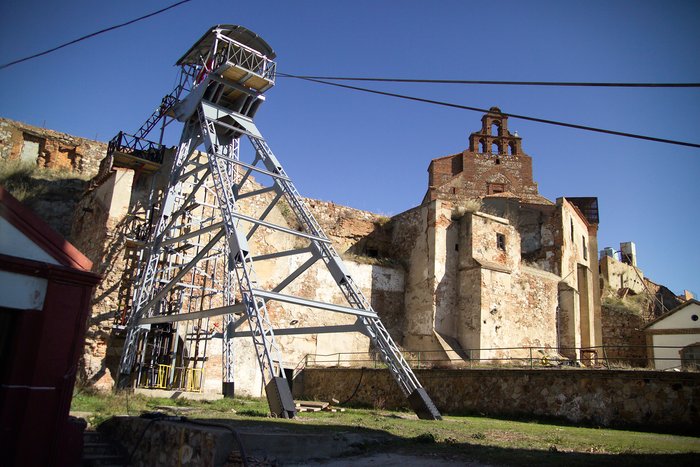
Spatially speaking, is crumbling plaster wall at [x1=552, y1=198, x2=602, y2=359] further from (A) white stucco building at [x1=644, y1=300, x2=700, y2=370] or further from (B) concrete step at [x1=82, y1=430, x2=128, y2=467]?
(B) concrete step at [x1=82, y1=430, x2=128, y2=467]

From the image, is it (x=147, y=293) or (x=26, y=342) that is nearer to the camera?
(x=26, y=342)

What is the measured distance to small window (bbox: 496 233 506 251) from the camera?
24766 millimetres

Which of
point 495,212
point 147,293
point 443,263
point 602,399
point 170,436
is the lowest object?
point 170,436

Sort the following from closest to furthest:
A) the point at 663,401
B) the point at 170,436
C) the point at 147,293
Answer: the point at 170,436 → the point at 663,401 → the point at 147,293

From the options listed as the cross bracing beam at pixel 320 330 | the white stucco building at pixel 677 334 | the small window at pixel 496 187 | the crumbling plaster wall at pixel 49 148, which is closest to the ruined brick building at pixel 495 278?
the white stucco building at pixel 677 334

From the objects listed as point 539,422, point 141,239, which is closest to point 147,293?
point 141,239

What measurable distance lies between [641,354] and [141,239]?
81.9ft

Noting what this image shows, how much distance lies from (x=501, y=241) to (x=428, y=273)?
3836 mm

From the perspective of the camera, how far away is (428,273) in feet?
79.2

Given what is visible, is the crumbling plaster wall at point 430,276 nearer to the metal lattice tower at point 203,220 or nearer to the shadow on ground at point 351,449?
the metal lattice tower at point 203,220

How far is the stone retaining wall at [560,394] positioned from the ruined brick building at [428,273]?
2.53 meters

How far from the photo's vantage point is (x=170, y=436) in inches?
305

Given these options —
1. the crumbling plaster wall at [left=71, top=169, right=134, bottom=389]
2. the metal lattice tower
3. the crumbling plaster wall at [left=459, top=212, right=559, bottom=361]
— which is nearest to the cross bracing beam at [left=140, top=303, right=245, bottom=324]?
the metal lattice tower

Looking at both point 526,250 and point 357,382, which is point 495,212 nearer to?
point 526,250
